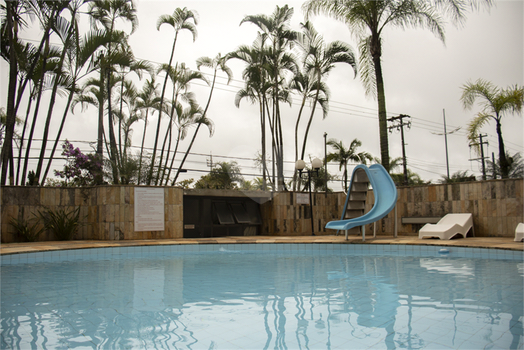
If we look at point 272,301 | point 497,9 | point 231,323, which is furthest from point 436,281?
point 497,9

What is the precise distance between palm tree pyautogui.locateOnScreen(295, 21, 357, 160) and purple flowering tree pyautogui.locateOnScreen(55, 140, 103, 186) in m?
7.28

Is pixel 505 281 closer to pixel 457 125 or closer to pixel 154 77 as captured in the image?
pixel 154 77

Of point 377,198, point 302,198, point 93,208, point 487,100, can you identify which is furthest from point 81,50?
point 487,100

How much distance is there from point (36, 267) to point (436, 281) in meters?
6.23

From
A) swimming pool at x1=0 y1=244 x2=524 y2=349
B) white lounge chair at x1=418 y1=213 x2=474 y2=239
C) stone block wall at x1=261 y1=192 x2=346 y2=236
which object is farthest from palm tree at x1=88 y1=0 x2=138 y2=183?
white lounge chair at x1=418 y1=213 x2=474 y2=239

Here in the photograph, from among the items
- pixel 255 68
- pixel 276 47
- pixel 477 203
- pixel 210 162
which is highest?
pixel 276 47

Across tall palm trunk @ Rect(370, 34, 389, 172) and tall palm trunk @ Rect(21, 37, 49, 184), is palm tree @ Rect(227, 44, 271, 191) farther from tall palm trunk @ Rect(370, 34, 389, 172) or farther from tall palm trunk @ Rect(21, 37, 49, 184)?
tall palm trunk @ Rect(21, 37, 49, 184)

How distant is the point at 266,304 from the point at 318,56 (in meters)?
12.1

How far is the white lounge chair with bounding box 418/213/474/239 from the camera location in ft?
30.7

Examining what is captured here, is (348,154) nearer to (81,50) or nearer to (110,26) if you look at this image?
(110,26)

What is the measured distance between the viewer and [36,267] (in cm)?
632

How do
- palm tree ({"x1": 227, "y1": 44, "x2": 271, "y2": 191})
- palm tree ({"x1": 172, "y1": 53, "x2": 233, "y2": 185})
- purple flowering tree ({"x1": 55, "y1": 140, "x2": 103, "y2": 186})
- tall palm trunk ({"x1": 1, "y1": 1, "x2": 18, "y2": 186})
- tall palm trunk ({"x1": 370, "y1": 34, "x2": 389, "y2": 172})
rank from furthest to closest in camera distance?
palm tree ({"x1": 172, "y1": 53, "x2": 233, "y2": 185}), palm tree ({"x1": 227, "y1": 44, "x2": 271, "y2": 191}), purple flowering tree ({"x1": 55, "y1": 140, "x2": 103, "y2": 186}), tall palm trunk ({"x1": 370, "y1": 34, "x2": 389, "y2": 172}), tall palm trunk ({"x1": 1, "y1": 1, "x2": 18, "y2": 186})

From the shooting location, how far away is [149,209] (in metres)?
10.8

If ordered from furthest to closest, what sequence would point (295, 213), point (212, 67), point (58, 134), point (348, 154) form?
point (348, 154) < point (212, 67) < point (295, 213) < point (58, 134)
